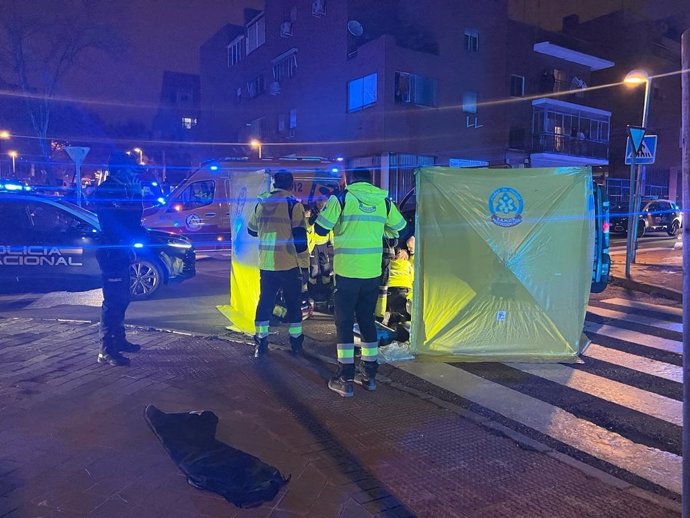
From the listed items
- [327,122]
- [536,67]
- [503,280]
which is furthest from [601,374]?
[536,67]

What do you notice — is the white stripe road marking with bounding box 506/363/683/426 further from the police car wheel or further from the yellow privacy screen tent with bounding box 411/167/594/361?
the police car wheel

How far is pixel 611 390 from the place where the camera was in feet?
16.4

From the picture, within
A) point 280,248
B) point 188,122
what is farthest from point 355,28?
point 188,122

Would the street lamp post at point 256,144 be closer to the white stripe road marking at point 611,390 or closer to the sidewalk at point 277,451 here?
the sidewalk at point 277,451

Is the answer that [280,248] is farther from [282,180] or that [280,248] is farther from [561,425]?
[561,425]

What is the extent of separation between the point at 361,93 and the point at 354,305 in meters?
22.5

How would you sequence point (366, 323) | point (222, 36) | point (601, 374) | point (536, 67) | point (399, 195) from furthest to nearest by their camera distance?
1. point (222, 36)
2. point (536, 67)
3. point (399, 195)
4. point (601, 374)
5. point (366, 323)

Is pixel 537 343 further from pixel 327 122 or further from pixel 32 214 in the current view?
pixel 327 122

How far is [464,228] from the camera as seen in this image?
5727 mm

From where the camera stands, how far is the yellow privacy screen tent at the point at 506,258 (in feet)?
18.7

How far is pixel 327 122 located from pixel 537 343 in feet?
78.4

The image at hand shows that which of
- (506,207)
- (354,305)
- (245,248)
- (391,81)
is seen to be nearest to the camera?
(354,305)

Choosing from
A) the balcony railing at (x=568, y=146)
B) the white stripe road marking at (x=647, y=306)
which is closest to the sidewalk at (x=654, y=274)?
the white stripe road marking at (x=647, y=306)

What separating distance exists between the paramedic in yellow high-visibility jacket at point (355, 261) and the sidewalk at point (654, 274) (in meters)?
5.97
